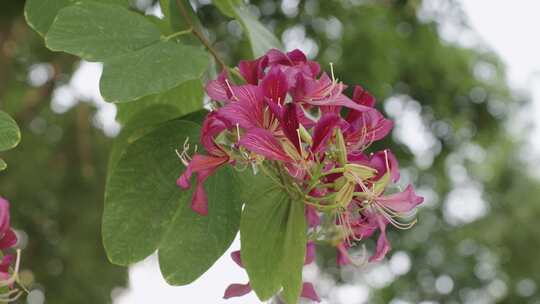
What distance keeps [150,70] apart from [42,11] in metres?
0.23

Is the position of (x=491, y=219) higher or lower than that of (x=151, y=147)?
lower

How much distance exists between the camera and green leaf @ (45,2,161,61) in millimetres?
867

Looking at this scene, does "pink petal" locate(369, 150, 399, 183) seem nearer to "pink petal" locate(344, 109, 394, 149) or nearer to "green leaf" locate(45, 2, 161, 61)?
"pink petal" locate(344, 109, 394, 149)

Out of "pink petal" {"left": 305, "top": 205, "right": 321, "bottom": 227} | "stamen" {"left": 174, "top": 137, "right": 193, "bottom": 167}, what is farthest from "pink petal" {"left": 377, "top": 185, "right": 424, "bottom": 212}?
"stamen" {"left": 174, "top": 137, "right": 193, "bottom": 167}

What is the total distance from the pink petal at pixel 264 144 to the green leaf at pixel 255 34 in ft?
1.03

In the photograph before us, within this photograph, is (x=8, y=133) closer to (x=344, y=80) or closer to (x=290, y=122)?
(x=290, y=122)

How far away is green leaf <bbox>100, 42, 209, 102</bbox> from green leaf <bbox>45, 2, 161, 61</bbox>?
→ 0.02 m

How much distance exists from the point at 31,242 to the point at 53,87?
0.98 meters

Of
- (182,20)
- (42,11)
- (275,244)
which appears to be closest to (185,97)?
(182,20)

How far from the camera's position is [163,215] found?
35.0 inches

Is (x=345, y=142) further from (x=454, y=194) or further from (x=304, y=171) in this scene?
(x=454, y=194)

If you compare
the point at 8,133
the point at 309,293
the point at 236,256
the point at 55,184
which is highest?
the point at 8,133

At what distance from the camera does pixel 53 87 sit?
436 centimetres

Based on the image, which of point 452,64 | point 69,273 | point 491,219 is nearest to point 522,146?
point 491,219
